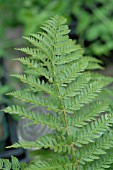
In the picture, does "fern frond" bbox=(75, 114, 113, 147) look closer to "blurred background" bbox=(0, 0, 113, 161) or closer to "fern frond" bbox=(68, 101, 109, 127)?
"fern frond" bbox=(68, 101, 109, 127)

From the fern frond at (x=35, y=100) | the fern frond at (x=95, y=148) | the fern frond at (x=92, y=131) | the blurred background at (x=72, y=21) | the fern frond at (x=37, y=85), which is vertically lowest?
the fern frond at (x=95, y=148)

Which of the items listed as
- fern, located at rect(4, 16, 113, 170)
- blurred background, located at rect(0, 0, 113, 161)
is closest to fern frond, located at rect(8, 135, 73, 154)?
fern, located at rect(4, 16, 113, 170)

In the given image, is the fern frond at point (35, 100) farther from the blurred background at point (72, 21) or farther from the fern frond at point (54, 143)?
the blurred background at point (72, 21)

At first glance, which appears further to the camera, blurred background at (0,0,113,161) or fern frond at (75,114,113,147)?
blurred background at (0,0,113,161)

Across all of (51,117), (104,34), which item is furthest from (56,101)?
(104,34)

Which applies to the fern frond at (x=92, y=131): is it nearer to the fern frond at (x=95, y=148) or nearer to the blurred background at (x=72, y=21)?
the fern frond at (x=95, y=148)

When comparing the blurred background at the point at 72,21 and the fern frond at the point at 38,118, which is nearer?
the fern frond at the point at 38,118

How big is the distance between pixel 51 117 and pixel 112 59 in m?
1.85

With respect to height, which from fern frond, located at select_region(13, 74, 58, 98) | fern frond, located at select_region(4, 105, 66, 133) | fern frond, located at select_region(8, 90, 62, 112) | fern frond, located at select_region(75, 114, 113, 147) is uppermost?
fern frond, located at select_region(13, 74, 58, 98)

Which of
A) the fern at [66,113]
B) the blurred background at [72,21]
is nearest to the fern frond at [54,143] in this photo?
the fern at [66,113]

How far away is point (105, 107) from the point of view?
30.1 inches

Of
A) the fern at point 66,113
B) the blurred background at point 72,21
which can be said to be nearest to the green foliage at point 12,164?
the fern at point 66,113

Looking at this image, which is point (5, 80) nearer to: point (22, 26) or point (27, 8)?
point (27, 8)

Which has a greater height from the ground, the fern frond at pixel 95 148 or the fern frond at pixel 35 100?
the fern frond at pixel 35 100
